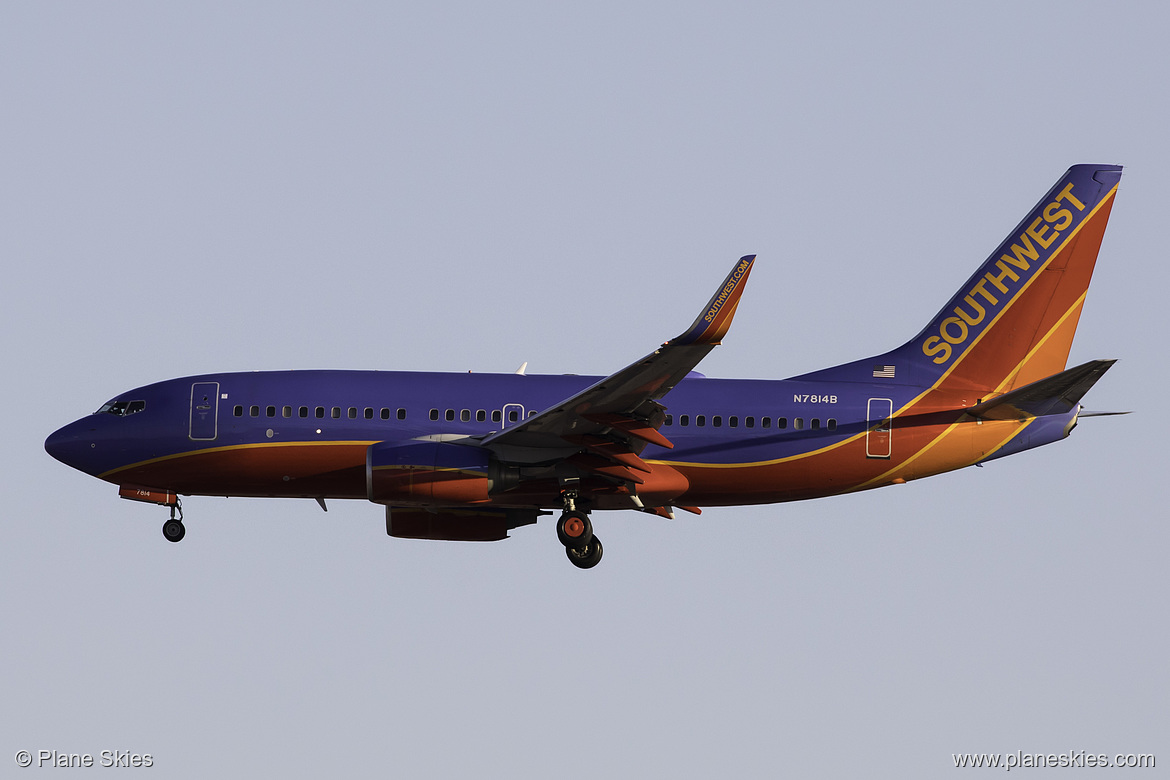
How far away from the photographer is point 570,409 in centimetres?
3766

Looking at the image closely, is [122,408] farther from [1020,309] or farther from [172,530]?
[1020,309]

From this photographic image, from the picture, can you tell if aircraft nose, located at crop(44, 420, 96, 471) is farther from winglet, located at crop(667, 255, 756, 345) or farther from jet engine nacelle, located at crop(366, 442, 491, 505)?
winglet, located at crop(667, 255, 756, 345)

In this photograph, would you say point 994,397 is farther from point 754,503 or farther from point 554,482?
point 554,482

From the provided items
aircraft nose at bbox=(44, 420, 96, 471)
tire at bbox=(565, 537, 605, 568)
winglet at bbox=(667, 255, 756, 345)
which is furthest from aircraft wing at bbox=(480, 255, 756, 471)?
aircraft nose at bbox=(44, 420, 96, 471)

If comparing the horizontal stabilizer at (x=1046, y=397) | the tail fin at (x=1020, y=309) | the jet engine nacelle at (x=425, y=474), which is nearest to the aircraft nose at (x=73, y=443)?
the jet engine nacelle at (x=425, y=474)

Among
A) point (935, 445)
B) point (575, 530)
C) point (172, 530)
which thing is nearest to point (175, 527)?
point (172, 530)

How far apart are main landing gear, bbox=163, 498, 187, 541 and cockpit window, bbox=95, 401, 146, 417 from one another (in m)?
2.46

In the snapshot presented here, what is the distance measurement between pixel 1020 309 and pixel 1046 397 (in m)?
4.12

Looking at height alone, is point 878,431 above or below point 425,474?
above

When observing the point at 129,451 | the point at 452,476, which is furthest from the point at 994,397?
the point at 129,451

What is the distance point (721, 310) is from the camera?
33.5 metres

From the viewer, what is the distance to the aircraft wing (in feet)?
110

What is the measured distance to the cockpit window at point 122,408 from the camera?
42.7 meters

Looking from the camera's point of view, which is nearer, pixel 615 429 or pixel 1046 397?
pixel 615 429
